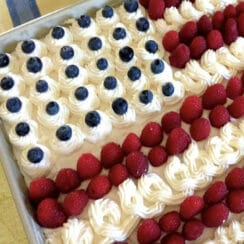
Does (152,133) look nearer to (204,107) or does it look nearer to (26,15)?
(204,107)

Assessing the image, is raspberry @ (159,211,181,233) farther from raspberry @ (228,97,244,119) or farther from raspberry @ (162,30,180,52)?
raspberry @ (162,30,180,52)

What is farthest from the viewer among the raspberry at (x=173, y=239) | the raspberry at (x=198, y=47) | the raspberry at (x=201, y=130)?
the raspberry at (x=198, y=47)

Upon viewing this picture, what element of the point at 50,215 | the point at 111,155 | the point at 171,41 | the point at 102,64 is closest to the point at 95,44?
the point at 102,64

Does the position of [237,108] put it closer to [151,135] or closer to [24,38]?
[151,135]

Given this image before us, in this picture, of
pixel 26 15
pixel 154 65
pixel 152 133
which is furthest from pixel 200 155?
pixel 26 15

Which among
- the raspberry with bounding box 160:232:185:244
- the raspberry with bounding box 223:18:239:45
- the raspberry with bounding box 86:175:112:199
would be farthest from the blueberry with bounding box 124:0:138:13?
the raspberry with bounding box 160:232:185:244

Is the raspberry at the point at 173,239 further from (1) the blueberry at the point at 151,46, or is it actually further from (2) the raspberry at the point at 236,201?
(1) the blueberry at the point at 151,46

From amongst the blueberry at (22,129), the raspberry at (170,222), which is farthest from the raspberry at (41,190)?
the raspberry at (170,222)
